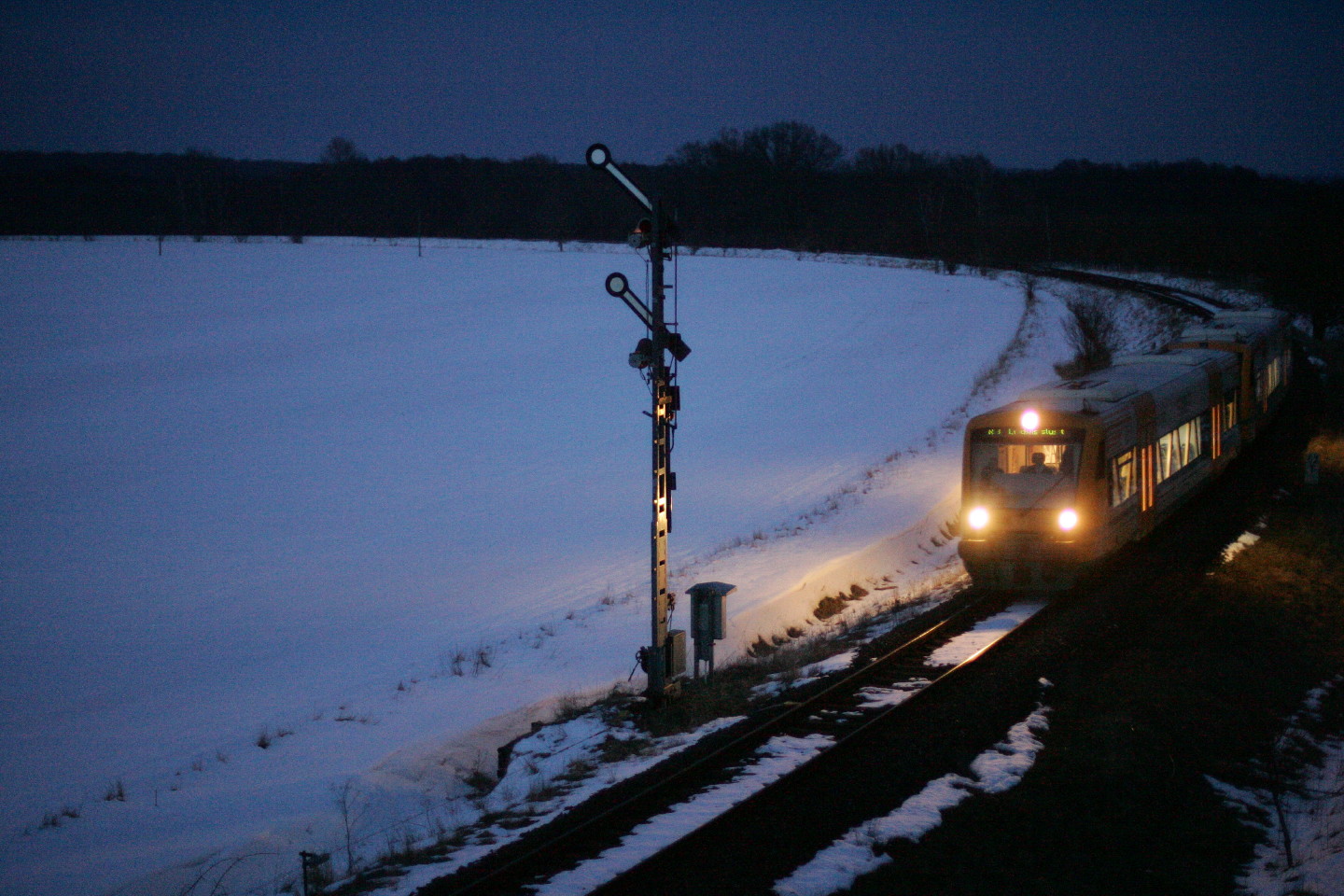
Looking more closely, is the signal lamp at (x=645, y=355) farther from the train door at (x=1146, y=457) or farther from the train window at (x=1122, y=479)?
the train door at (x=1146, y=457)

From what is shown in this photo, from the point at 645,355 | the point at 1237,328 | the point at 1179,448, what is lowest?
the point at 1179,448

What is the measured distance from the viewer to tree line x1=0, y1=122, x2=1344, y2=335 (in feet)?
313

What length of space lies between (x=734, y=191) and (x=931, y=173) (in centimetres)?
2913

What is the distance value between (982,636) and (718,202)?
346ft

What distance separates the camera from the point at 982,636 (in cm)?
1412

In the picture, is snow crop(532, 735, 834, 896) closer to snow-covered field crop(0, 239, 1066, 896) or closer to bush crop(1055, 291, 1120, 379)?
snow-covered field crop(0, 239, 1066, 896)

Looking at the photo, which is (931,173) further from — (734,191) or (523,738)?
(523,738)

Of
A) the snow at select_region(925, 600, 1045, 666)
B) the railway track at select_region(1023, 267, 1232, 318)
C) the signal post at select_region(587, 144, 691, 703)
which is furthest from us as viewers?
the railway track at select_region(1023, 267, 1232, 318)

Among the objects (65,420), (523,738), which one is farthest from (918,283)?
(523,738)

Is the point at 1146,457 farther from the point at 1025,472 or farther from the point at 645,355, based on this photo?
the point at 645,355

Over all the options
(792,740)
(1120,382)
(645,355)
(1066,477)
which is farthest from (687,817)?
(1120,382)

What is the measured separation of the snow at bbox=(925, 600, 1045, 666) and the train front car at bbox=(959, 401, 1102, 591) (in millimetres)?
395

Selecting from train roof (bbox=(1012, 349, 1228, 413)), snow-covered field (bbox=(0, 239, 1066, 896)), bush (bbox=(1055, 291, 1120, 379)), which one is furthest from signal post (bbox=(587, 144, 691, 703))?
bush (bbox=(1055, 291, 1120, 379))

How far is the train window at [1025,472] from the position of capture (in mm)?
14555
